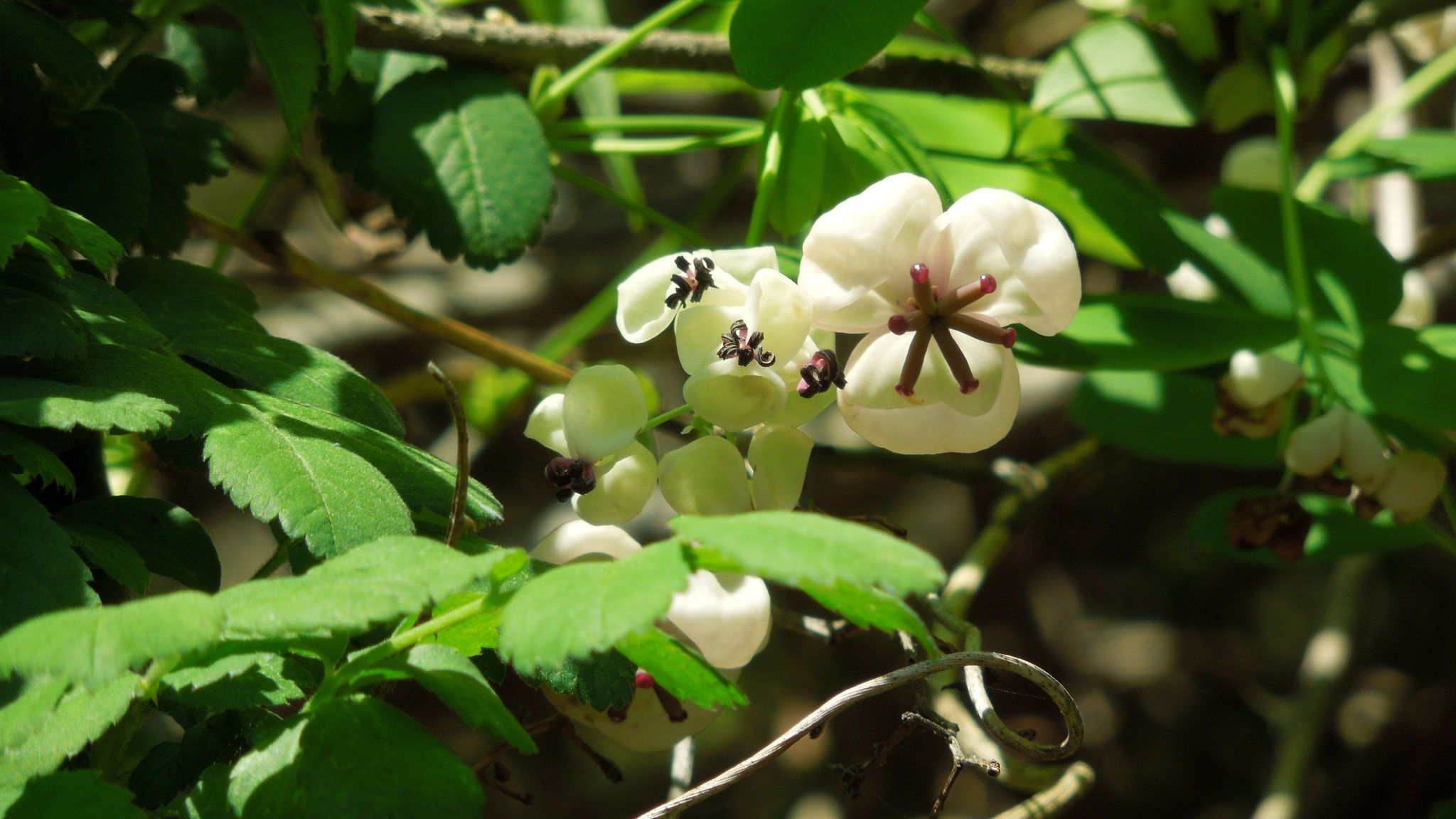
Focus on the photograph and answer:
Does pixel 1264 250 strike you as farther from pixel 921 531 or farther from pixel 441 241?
pixel 921 531

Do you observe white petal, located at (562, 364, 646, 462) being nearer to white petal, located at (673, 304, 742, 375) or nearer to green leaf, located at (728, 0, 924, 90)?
white petal, located at (673, 304, 742, 375)

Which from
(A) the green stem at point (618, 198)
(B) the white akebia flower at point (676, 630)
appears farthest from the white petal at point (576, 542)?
(A) the green stem at point (618, 198)

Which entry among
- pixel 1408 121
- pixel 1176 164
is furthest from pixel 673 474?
pixel 1176 164

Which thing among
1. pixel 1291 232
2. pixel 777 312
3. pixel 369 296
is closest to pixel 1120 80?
pixel 1291 232

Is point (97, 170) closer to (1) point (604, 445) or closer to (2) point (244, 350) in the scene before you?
(2) point (244, 350)

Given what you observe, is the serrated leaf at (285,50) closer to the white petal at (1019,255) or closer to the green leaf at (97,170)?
the green leaf at (97,170)
